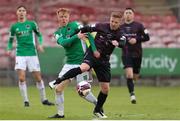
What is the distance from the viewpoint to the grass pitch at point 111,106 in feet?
45.0

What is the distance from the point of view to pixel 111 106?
657 inches

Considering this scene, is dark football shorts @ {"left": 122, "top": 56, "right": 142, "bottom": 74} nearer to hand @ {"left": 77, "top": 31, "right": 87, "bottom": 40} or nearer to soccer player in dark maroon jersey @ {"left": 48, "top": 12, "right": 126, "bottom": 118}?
soccer player in dark maroon jersey @ {"left": 48, "top": 12, "right": 126, "bottom": 118}

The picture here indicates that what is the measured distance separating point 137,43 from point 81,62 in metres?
5.09

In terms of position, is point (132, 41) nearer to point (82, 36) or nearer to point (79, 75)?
point (79, 75)

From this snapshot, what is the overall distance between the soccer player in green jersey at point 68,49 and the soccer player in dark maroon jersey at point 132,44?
13.1 feet

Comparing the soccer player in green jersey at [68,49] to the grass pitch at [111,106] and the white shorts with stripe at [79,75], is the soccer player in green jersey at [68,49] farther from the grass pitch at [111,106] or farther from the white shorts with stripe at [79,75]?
the grass pitch at [111,106]

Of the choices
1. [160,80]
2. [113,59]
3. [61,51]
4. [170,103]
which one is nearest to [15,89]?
[61,51]

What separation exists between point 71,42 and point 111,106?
339 cm

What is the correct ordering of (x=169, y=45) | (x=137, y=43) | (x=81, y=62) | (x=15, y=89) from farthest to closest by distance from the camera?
(x=169, y=45) → (x=15, y=89) → (x=137, y=43) → (x=81, y=62)

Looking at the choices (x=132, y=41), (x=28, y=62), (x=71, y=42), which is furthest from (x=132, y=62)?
(x=71, y=42)

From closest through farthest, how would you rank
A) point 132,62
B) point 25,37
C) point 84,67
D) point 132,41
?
point 84,67
point 25,37
point 132,41
point 132,62

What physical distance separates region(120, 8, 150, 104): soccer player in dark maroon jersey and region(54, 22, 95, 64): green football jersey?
13.0ft

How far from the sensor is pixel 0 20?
2780 centimetres

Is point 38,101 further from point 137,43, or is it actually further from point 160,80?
point 160,80
